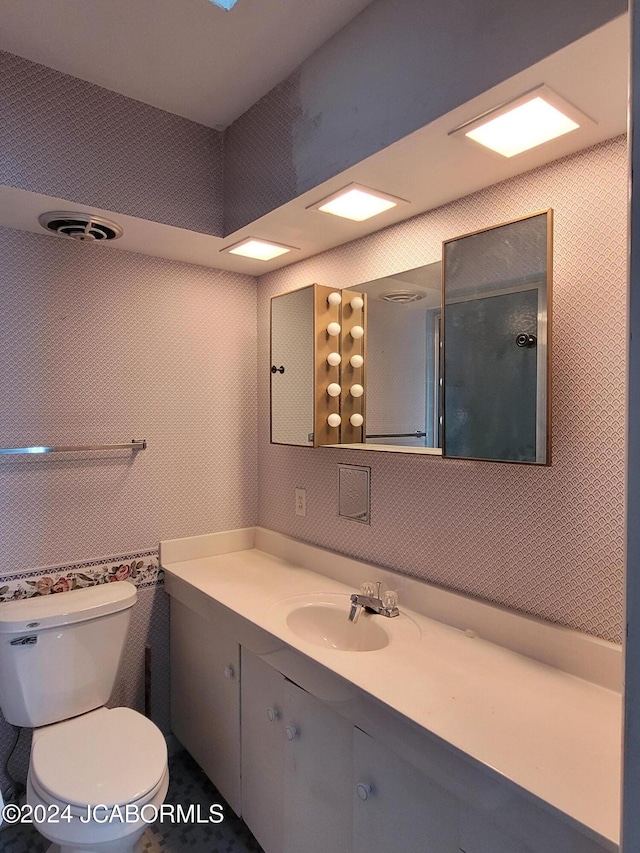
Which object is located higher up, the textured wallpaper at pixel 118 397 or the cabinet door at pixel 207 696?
the textured wallpaper at pixel 118 397

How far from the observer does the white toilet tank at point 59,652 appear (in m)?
1.66

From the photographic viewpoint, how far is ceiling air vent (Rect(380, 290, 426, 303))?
5.56 feet

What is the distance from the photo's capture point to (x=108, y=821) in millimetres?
1343

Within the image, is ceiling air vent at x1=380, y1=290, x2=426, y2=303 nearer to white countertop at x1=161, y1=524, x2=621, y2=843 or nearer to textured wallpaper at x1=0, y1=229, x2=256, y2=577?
textured wallpaper at x1=0, y1=229, x2=256, y2=577

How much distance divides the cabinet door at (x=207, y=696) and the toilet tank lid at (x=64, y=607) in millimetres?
297

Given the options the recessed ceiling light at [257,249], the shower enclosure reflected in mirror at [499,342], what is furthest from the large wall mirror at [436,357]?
the recessed ceiling light at [257,249]

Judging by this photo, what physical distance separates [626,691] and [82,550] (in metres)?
1.90

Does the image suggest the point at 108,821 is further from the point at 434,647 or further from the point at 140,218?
the point at 140,218

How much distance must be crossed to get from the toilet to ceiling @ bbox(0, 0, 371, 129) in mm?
1723

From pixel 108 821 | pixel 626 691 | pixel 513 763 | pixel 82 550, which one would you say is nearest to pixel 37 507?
pixel 82 550

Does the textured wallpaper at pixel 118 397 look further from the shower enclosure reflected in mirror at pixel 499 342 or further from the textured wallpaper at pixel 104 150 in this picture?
the shower enclosure reflected in mirror at pixel 499 342

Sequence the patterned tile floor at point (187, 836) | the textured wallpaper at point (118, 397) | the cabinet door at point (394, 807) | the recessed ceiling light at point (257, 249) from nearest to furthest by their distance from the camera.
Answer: the cabinet door at point (394, 807) → the patterned tile floor at point (187, 836) → the textured wallpaper at point (118, 397) → the recessed ceiling light at point (257, 249)

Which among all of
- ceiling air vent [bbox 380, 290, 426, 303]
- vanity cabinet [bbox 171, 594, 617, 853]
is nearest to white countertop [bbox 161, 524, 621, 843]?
vanity cabinet [bbox 171, 594, 617, 853]

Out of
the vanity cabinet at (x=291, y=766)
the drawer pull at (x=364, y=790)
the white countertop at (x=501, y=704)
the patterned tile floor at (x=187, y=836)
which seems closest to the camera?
the white countertop at (x=501, y=704)
